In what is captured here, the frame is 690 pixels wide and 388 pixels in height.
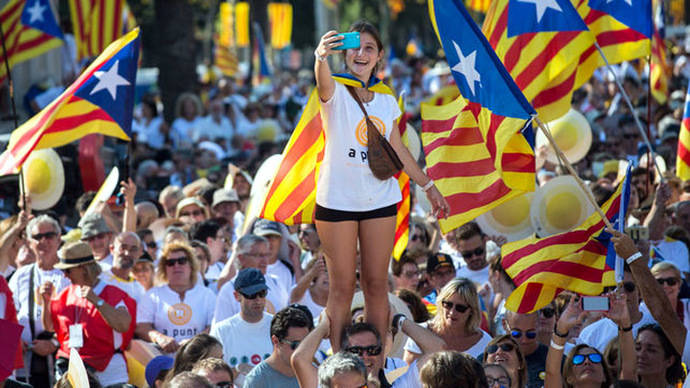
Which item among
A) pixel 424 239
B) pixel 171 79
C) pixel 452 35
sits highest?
pixel 452 35

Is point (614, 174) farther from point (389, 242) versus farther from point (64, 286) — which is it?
point (389, 242)

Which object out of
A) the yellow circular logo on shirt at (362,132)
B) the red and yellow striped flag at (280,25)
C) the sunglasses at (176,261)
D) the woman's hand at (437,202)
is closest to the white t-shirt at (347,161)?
the yellow circular logo on shirt at (362,132)

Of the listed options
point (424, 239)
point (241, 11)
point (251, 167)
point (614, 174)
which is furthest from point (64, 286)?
point (241, 11)

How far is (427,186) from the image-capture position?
6043 millimetres

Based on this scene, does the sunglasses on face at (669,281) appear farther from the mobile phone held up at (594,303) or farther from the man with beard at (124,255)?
the man with beard at (124,255)

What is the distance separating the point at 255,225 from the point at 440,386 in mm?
4882

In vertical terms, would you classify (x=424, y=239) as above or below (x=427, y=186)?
below

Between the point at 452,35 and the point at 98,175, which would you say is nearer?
the point at 452,35

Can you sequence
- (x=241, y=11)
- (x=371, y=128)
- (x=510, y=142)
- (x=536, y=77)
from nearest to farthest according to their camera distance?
(x=371, y=128), (x=510, y=142), (x=536, y=77), (x=241, y=11)

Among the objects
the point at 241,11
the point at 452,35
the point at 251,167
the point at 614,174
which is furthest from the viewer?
the point at 241,11

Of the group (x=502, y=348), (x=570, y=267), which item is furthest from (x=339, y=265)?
(x=570, y=267)

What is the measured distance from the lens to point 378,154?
5871mm

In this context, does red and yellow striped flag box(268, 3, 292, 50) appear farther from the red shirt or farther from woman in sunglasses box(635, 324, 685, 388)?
woman in sunglasses box(635, 324, 685, 388)

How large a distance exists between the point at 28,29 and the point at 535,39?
712 cm
